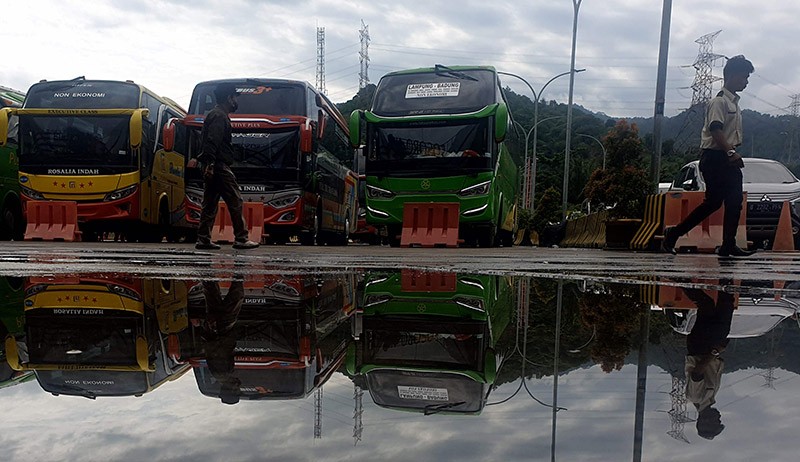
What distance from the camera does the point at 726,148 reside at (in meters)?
7.21

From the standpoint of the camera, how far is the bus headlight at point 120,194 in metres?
13.6

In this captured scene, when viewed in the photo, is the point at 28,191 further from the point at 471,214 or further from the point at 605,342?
the point at 605,342

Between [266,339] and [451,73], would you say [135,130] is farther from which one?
[266,339]

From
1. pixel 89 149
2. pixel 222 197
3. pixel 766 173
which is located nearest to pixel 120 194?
pixel 89 149

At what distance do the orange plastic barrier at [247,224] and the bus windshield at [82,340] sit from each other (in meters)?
10.3

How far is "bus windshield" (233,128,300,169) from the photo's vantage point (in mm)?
13328

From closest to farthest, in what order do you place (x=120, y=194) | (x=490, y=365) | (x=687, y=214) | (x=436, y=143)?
(x=490, y=365)
(x=687, y=214)
(x=436, y=143)
(x=120, y=194)

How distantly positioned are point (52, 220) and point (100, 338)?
42.6 ft

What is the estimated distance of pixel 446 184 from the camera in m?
12.4

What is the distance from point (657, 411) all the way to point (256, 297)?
2.08 metres

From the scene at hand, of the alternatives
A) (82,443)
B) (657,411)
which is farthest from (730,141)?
(82,443)

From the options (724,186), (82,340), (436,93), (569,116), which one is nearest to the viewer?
(82,340)

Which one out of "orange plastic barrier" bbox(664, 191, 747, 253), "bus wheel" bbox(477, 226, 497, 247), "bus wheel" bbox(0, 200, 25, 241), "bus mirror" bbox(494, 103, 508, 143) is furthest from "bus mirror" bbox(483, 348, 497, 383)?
"bus wheel" bbox(0, 200, 25, 241)

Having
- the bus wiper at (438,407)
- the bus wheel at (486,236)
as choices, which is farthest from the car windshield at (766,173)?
the bus wiper at (438,407)
